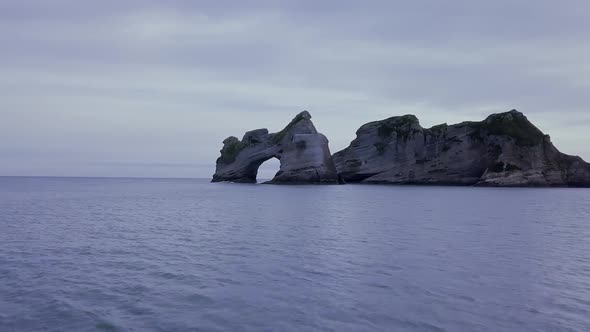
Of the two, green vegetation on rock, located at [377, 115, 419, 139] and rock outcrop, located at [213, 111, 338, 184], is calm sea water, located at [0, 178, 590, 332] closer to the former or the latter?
rock outcrop, located at [213, 111, 338, 184]

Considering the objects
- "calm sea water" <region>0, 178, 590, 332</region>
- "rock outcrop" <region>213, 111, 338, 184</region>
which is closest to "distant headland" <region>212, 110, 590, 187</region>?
"rock outcrop" <region>213, 111, 338, 184</region>

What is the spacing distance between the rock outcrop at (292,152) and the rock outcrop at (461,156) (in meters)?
11.0

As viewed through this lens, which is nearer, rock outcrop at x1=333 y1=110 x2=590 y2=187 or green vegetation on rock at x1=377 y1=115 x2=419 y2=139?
rock outcrop at x1=333 y1=110 x2=590 y2=187

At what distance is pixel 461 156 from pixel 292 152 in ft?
115

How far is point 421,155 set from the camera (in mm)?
97125

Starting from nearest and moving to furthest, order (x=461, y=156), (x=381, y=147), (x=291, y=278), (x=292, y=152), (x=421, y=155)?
(x=291, y=278), (x=292, y=152), (x=461, y=156), (x=421, y=155), (x=381, y=147)

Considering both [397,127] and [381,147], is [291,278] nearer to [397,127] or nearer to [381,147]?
[381,147]

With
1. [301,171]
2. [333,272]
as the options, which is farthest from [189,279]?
[301,171]

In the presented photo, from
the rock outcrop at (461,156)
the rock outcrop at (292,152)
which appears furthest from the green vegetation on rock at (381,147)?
the rock outcrop at (292,152)

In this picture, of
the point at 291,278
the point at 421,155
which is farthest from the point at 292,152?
the point at 291,278

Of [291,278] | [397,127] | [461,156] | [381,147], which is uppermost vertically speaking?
[397,127]

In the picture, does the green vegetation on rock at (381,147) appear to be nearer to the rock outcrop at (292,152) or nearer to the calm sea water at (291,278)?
the rock outcrop at (292,152)

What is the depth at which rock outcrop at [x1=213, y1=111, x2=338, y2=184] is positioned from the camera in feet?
294

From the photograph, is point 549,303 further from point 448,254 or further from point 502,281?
point 448,254
